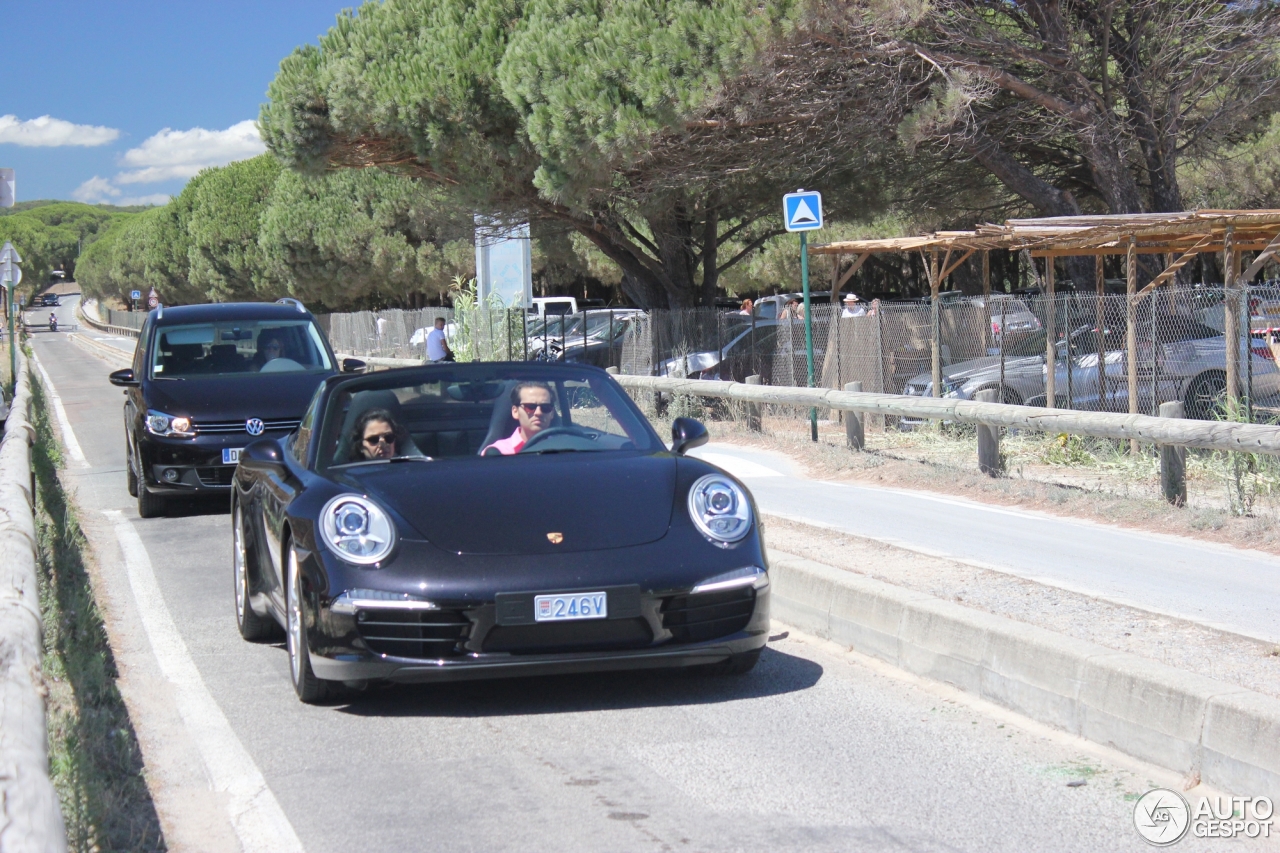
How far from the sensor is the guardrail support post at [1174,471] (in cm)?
1046

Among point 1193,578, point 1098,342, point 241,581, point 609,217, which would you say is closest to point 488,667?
point 241,581

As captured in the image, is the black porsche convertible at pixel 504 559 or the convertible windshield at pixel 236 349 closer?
the black porsche convertible at pixel 504 559

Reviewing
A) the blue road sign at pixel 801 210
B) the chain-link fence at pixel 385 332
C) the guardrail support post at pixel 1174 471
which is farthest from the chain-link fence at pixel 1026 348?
the chain-link fence at pixel 385 332

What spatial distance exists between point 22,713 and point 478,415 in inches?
136

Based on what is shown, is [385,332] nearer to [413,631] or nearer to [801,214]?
[801,214]

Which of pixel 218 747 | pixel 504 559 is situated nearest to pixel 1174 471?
pixel 504 559

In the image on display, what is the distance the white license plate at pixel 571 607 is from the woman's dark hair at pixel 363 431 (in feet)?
5.08

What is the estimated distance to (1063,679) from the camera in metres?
5.26

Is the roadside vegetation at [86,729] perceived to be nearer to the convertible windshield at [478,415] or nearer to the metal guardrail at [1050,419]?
the convertible windshield at [478,415]

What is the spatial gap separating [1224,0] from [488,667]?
1650cm

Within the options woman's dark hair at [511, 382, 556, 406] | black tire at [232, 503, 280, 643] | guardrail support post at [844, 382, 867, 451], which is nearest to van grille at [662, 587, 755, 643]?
woman's dark hair at [511, 382, 556, 406]

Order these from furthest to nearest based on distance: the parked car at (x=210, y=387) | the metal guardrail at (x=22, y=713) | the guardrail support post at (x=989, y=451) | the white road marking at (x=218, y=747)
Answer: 1. the guardrail support post at (x=989, y=451)
2. the parked car at (x=210, y=387)
3. the white road marking at (x=218, y=747)
4. the metal guardrail at (x=22, y=713)

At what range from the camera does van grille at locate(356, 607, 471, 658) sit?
521cm

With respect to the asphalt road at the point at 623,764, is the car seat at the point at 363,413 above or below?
above
